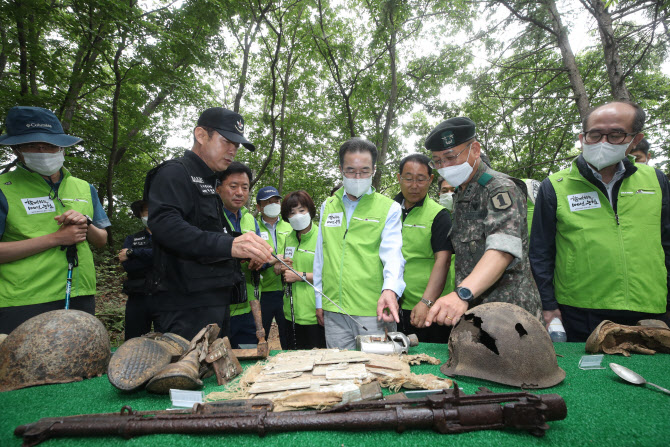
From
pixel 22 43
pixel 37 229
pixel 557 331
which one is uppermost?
pixel 22 43

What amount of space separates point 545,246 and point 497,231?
2.63 feet

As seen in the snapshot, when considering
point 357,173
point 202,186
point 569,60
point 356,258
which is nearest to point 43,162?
point 202,186

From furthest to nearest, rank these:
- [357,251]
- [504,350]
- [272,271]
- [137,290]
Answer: [272,271] → [137,290] → [357,251] → [504,350]

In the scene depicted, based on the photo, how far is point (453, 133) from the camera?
2326mm

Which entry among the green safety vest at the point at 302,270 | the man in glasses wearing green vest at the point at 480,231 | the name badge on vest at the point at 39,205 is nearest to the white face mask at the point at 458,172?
the man in glasses wearing green vest at the point at 480,231

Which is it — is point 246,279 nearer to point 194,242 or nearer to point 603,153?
point 194,242

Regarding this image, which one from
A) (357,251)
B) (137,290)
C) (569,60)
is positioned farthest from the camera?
(569,60)

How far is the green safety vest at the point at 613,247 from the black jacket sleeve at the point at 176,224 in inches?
99.9

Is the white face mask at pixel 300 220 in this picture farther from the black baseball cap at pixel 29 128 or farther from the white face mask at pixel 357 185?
the black baseball cap at pixel 29 128

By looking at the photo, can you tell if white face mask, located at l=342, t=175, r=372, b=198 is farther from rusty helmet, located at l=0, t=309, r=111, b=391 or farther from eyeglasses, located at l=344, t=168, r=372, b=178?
rusty helmet, located at l=0, t=309, r=111, b=391

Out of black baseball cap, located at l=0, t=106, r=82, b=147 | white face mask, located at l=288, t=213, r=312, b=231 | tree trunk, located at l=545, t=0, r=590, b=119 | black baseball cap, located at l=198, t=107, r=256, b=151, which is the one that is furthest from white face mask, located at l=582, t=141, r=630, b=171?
tree trunk, located at l=545, t=0, r=590, b=119

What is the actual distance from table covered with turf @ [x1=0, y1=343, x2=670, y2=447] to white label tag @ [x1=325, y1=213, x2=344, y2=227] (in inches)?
64.0

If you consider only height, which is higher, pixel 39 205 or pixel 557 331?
pixel 39 205

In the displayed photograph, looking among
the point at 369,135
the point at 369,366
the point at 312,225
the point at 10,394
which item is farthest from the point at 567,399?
the point at 369,135
